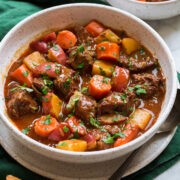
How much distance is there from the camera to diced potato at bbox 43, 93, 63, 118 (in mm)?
3711

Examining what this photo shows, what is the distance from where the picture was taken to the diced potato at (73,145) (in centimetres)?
335

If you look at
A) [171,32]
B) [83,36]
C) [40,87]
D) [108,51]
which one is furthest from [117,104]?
[171,32]

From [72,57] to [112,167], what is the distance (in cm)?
145

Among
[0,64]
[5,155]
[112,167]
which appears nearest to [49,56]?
[0,64]

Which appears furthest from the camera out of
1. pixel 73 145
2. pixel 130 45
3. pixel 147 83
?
pixel 130 45

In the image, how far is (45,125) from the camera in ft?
11.8

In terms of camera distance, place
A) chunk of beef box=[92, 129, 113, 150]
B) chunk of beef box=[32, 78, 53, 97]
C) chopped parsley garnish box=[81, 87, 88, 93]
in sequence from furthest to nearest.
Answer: chopped parsley garnish box=[81, 87, 88, 93] < chunk of beef box=[32, 78, 53, 97] < chunk of beef box=[92, 129, 113, 150]

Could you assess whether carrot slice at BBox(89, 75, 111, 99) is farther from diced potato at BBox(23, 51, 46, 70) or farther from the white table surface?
the white table surface

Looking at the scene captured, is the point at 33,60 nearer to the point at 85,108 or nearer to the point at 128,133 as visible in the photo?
the point at 85,108

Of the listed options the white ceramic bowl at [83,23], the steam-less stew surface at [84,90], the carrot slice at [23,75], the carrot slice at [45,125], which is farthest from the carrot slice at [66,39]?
the carrot slice at [45,125]

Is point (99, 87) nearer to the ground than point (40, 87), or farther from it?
farther from it

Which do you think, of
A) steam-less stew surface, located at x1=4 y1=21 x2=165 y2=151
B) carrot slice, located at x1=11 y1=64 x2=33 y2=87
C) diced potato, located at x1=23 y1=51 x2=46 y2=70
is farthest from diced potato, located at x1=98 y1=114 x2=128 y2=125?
diced potato, located at x1=23 y1=51 x2=46 y2=70

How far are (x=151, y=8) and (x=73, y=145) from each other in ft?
8.02

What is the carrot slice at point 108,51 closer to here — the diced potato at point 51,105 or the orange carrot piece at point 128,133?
the diced potato at point 51,105
